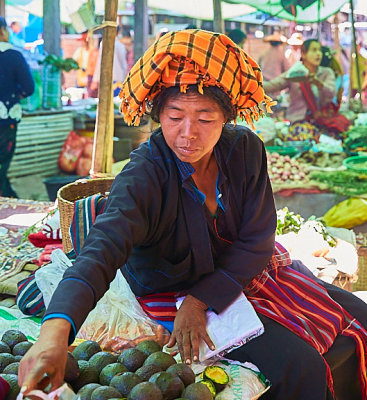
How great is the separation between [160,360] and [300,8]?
20.6 ft

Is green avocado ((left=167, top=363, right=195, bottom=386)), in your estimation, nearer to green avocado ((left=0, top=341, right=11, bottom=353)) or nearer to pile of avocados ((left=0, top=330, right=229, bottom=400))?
pile of avocados ((left=0, top=330, right=229, bottom=400))

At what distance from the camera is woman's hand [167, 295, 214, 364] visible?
1782 millimetres

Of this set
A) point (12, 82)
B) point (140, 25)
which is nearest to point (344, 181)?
point (140, 25)

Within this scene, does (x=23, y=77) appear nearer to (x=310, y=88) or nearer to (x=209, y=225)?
(x=310, y=88)

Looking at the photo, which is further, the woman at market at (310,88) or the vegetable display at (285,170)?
the woman at market at (310,88)

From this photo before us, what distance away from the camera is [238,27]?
7.11m

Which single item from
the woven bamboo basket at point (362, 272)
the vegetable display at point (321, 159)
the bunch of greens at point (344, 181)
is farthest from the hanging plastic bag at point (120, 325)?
the vegetable display at point (321, 159)

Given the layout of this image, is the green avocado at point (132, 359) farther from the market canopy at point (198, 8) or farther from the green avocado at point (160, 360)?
the market canopy at point (198, 8)

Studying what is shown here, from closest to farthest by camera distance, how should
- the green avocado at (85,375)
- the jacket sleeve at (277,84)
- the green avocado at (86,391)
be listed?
the green avocado at (86,391), the green avocado at (85,375), the jacket sleeve at (277,84)

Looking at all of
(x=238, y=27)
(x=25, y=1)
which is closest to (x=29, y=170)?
(x=25, y=1)

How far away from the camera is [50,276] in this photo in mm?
2205

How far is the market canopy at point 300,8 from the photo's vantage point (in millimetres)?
6922

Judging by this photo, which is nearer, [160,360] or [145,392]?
[145,392]

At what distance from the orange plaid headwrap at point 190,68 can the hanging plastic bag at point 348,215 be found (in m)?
2.97
